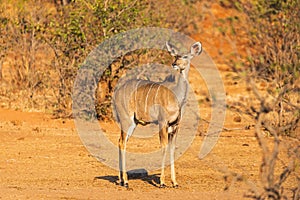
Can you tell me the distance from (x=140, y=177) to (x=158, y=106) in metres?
1.14

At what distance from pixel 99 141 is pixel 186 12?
1194 centimetres

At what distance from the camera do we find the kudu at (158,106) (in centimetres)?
991

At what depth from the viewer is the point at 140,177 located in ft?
34.7

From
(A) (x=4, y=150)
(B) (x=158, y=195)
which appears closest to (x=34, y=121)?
(A) (x=4, y=150)

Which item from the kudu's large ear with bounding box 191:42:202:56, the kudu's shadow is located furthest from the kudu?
the kudu's shadow

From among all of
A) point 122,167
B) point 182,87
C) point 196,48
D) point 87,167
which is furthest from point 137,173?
point 196,48

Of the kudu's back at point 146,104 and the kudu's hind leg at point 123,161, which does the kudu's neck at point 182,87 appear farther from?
the kudu's hind leg at point 123,161

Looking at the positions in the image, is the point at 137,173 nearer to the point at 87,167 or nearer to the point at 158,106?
the point at 87,167

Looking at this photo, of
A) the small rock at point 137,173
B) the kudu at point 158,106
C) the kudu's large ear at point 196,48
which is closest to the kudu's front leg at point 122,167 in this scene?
the kudu at point 158,106

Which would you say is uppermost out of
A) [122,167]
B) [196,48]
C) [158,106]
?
[196,48]

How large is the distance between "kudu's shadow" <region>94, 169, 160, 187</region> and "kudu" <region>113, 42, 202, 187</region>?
0.26 m

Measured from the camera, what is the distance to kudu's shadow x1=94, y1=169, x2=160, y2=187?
1011 cm

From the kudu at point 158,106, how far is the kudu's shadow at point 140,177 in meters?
0.26

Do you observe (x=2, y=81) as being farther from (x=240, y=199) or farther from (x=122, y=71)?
(x=240, y=199)
